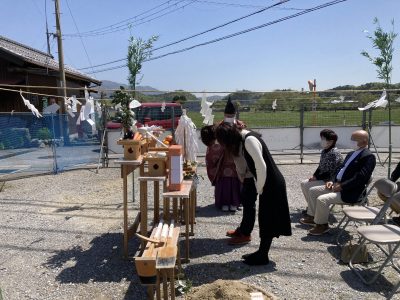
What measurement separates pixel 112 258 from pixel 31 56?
605 inches

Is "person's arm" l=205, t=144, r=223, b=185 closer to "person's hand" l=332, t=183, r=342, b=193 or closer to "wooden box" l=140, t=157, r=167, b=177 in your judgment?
"person's hand" l=332, t=183, r=342, b=193

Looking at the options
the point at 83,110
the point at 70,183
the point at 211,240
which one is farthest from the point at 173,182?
the point at 70,183

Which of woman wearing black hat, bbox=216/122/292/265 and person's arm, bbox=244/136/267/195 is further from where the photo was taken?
woman wearing black hat, bbox=216/122/292/265

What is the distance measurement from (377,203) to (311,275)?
324 centimetres

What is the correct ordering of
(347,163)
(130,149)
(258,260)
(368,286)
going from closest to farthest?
1. (368,286)
2. (258,260)
3. (130,149)
4. (347,163)

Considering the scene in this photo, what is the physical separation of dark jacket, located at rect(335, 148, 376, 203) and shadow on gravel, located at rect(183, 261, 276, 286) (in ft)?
4.72

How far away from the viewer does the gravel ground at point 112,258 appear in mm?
3652

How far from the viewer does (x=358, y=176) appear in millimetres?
4746

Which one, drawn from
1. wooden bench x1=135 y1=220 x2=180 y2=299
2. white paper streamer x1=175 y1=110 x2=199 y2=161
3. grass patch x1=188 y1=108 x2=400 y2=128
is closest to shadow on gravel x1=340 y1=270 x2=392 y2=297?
wooden bench x1=135 y1=220 x2=180 y2=299

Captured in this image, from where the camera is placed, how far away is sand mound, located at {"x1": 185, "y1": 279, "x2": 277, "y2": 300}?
123 inches

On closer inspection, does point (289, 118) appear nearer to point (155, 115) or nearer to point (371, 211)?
point (155, 115)

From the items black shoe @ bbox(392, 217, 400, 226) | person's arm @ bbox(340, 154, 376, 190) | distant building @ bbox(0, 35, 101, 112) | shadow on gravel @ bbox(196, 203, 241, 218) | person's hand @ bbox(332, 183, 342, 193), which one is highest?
distant building @ bbox(0, 35, 101, 112)

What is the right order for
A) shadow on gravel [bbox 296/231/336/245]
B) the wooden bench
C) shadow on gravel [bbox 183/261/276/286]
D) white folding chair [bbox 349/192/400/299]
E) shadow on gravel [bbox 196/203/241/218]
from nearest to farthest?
1. the wooden bench
2. white folding chair [bbox 349/192/400/299]
3. shadow on gravel [bbox 183/261/276/286]
4. shadow on gravel [bbox 296/231/336/245]
5. shadow on gravel [bbox 196/203/241/218]

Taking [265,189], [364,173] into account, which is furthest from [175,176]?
[364,173]
